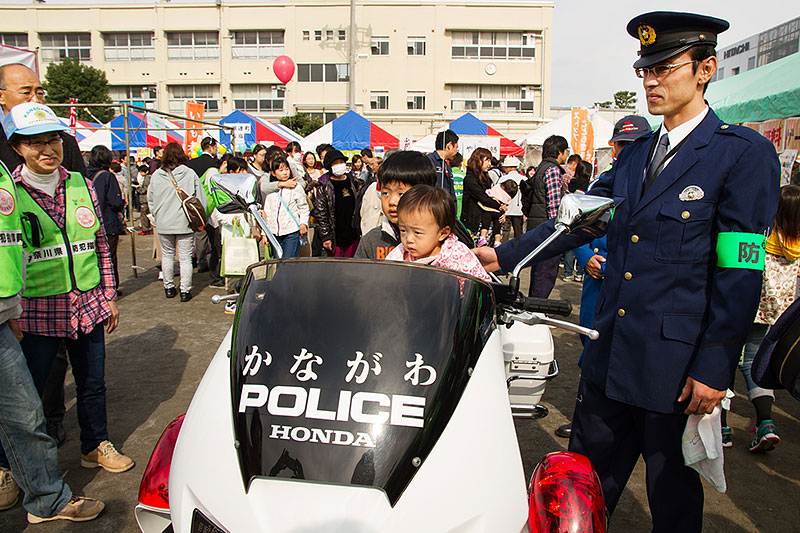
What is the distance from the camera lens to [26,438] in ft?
8.82

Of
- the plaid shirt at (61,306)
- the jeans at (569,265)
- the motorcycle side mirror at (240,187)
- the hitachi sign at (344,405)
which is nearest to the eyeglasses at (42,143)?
the plaid shirt at (61,306)

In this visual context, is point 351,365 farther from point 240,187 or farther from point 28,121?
point 28,121

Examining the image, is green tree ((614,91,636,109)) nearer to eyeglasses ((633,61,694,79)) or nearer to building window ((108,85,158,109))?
building window ((108,85,158,109))

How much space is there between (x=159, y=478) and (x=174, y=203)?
21.6ft

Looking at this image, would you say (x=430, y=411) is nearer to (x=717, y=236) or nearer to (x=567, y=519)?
(x=567, y=519)

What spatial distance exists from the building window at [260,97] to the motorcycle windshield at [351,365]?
142ft

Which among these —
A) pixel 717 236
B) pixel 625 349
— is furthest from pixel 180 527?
pixel 717 236

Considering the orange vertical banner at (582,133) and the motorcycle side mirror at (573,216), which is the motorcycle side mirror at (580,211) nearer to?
the motorcycle side mirror at (573,216)

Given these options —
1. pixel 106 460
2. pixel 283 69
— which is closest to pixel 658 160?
pixel 106 460

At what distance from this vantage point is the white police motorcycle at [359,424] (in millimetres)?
1298

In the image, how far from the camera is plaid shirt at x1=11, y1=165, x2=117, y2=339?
3.01 meters

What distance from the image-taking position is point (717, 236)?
199 centimetres

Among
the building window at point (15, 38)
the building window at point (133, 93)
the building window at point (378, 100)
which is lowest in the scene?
the building window at point (378, 100)

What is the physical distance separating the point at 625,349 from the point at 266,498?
150 centimetres
